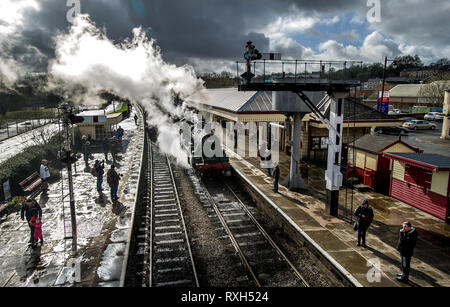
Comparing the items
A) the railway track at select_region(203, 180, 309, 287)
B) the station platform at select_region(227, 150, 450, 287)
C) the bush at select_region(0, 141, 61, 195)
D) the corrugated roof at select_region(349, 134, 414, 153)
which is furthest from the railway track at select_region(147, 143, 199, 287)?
the corrugated roof at select_region(349, 134, 414, 153)

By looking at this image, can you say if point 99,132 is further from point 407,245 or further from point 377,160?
point 407,245

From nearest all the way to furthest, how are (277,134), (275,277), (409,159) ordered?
1. (275,277)
2. (409,159)
3. (277,134)

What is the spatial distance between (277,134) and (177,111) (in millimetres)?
17860

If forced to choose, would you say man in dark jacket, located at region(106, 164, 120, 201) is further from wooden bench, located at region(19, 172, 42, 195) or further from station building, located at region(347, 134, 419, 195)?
station building, located at region(347, 134, 419, 195)

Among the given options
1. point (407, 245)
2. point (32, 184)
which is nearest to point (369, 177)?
point (407, 245)

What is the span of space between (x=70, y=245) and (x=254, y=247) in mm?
5576

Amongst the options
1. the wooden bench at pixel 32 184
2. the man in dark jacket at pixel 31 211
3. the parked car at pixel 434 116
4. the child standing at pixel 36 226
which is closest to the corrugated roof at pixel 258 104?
the wooden bench at pixel 32 184

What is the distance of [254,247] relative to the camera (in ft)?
32.8

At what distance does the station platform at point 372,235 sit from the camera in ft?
25.8

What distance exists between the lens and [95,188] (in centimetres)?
1545

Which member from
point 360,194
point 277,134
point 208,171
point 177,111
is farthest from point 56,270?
point 177,111

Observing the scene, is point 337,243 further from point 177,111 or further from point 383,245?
point 177,111

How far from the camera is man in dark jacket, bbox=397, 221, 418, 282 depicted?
735cm

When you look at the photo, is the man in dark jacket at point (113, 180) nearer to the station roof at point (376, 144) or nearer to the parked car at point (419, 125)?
the station roof at point (376, 144)
